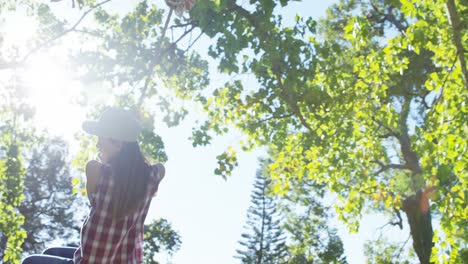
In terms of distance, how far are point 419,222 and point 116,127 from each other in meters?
13.2

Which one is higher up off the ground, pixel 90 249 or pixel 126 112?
pixel 126 112

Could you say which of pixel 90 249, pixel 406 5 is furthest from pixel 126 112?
pixel 406 5

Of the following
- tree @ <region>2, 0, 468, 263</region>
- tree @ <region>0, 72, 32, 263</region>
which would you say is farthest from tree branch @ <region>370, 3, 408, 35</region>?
tree @ <region>0, 72, 32, 263</region>

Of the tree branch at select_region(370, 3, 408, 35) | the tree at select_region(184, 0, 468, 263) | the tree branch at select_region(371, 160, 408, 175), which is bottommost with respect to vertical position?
the tree at select_region(184, 0, 468, 263)

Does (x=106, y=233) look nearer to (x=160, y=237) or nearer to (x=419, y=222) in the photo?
(x=419, y=222)

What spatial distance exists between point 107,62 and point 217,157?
283 centimetres

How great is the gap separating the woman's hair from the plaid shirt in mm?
35

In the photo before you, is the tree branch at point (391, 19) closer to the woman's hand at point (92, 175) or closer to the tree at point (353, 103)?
the tree at point (353, 103)

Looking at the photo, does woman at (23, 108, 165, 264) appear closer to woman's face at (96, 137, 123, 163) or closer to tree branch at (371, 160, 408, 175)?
woman's face at (96, 137, 123, 163)

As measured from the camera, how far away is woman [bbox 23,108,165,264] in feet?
8.71

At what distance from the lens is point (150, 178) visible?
2.89 meters

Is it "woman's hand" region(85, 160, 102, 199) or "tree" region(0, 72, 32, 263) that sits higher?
"tree" region(0, 72, 32, 263)

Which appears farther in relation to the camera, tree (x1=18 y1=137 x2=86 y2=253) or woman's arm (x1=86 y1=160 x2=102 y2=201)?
tree (x1=18 y1=137 x2=86 y2=253)

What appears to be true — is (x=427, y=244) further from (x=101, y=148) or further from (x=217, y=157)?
(x=101, y=148)
